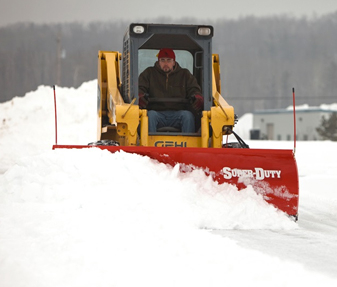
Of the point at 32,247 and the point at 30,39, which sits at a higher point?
the point at 30,39

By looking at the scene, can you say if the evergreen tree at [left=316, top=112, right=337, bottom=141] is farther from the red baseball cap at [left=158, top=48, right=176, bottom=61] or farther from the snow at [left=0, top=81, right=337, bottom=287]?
the red baseball cap at [left=158, top=48, right=176, bottom=61]

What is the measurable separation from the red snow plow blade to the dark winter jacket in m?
1.55

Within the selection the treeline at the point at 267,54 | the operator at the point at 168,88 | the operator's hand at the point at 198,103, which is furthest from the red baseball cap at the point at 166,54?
the treeline at the point at 267,54

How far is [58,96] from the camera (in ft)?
77.2

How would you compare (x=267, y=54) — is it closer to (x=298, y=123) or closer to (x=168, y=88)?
(x=298, y=123)

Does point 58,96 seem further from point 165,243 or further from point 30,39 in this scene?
point 30,39

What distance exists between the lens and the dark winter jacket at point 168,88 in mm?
7363

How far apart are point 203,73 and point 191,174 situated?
74.1 inches

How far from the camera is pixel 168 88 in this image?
742 centimetres

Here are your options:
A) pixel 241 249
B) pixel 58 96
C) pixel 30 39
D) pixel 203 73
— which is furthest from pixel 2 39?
pixel 241 249

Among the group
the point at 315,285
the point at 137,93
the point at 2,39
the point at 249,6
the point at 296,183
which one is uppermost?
the point at 249,6

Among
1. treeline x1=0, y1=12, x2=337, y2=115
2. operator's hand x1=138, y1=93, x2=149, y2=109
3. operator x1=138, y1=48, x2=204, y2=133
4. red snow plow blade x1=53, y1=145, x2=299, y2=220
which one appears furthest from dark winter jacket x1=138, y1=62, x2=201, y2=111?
treeline x1=0, y1=12, x2=337, y2=115

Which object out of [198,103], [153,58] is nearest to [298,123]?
[153,58]

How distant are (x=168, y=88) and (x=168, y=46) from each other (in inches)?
23.2
